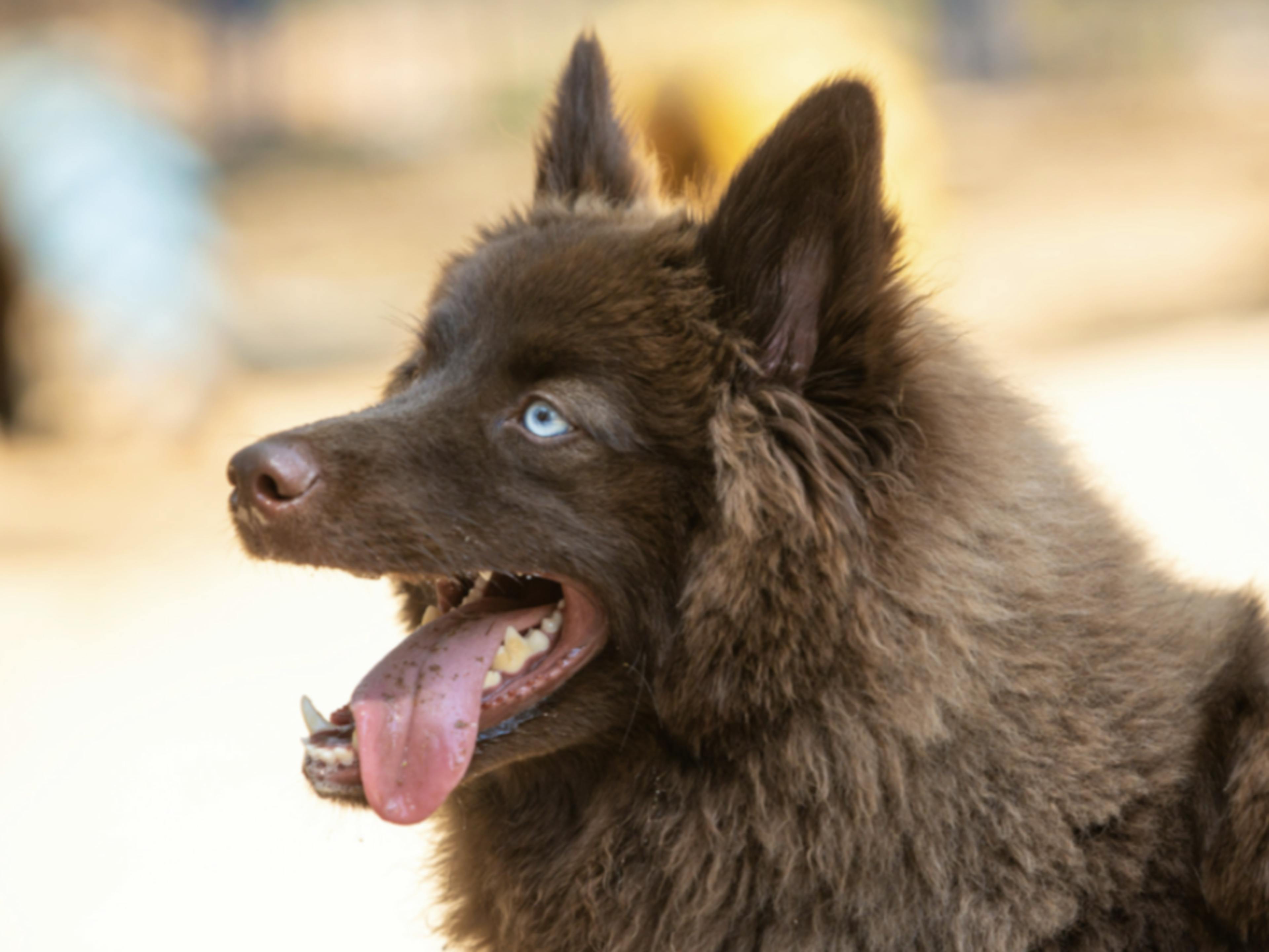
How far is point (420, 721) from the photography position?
279 cm

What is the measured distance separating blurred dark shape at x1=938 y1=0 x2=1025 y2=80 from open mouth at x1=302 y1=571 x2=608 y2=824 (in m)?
23.5

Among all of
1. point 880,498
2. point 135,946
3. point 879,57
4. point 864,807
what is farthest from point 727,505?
point 879,57

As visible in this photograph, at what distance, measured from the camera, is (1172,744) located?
104 inches

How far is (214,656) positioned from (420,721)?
5.26 m

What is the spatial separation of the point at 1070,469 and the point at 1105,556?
0.25m

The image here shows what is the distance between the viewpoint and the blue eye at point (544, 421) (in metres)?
2.85

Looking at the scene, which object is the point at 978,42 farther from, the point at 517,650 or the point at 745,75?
the point at 517,650

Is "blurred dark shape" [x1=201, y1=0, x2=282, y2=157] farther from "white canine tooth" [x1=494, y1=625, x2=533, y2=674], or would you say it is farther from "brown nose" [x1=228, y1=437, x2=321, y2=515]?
"white canine tooth" [x1=494, y1=625, x2=533, y2=674]

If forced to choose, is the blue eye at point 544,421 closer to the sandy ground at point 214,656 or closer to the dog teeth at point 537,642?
the dog teeth at point 537,642

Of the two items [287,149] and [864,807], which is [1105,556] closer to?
[864,807]

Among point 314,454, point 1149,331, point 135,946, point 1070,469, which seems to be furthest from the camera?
point 1149,331

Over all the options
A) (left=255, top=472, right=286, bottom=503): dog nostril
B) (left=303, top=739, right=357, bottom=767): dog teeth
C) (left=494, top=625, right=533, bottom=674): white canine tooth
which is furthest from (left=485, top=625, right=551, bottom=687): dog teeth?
(left=255, top=472, right=286, bottom=503): dog nostril

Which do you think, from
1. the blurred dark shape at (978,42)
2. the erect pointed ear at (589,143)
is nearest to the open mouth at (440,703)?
the erect pointed ear at (589,143)

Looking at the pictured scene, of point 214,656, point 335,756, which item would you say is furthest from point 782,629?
point 214,656
